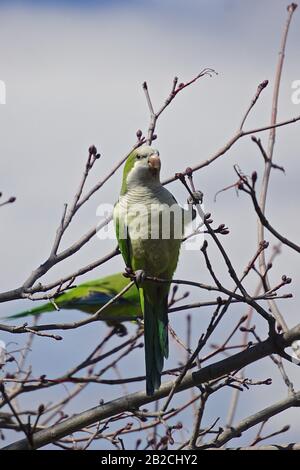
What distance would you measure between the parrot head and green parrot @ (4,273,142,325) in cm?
243

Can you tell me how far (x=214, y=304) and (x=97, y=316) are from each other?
0.52 m

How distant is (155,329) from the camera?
4.45 meters

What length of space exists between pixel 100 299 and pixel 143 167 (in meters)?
2.78

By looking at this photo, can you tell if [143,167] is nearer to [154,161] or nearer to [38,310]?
[154,161]

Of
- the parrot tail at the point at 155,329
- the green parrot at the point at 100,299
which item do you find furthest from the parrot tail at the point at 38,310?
the parrot tail at the point at 155,329

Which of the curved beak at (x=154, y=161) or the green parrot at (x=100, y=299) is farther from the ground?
the green parrot at (x=100, y=299)

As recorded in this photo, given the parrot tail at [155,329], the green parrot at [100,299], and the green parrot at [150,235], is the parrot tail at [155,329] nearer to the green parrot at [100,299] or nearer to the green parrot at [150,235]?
the green parrot at [150,235]

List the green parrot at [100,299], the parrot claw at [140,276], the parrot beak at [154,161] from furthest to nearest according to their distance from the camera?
1. the green parrot at [100,299]
2. the parrot beak at [154,161]
3. the parrot claw at [140,276]

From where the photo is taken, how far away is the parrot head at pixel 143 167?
14.6 ft

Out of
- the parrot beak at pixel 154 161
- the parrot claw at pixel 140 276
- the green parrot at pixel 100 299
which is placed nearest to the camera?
the parrot claw at pixel 140 276

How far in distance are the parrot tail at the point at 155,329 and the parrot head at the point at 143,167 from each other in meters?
0.60

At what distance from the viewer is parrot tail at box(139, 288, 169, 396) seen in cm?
434

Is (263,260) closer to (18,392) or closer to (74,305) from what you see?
(18,392)
